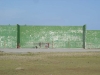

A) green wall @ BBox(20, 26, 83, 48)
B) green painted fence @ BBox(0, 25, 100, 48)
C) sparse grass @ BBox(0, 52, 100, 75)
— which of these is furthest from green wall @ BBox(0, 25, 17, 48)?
sparse grass @ BBox(0, 52, 100, 75)

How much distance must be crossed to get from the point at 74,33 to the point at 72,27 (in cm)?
125

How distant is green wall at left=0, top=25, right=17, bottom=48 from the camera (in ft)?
173

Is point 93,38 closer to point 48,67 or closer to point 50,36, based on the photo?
point 50,36

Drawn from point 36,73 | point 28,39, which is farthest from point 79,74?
point 28,39

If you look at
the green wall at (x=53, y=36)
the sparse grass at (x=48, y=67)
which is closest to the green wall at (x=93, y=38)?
the green wall at (x=53, y=36)

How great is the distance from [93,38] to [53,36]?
8.02 meters

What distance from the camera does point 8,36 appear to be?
2096 inches

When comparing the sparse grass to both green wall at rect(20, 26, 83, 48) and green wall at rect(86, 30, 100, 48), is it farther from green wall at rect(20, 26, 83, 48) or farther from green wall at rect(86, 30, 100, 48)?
green wall at rect(86, 30, 100, 48)

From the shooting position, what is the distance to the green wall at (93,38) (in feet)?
180

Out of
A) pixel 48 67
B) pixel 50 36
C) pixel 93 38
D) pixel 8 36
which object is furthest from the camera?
pixel 93 38

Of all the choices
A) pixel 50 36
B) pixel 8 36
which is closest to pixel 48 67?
pixel 8 36

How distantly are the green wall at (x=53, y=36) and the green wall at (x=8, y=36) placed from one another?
1.75 meters

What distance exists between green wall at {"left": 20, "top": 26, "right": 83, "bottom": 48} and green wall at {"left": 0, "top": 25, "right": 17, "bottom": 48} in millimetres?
1748

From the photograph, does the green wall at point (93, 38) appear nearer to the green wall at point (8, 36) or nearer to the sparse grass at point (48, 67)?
the green wall at point (8, 36)
